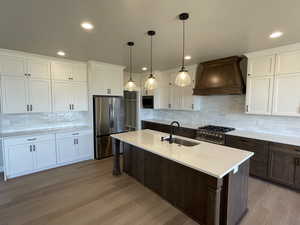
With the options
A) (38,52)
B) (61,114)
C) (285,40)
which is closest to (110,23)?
(38,52)

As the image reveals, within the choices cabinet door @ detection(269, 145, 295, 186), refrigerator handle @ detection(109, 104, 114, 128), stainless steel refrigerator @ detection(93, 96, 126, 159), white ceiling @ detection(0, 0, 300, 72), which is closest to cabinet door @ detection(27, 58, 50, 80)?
white ceiling @ detection(0, 0, 300, 72)

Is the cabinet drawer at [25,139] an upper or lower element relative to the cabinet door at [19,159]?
upper

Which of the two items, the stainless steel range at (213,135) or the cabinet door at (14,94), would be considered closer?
the cabinet door at (14,94)

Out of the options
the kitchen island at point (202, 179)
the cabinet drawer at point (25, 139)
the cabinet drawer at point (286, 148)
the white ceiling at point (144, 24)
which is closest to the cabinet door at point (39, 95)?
the cabinet drawer at point (25, 139)

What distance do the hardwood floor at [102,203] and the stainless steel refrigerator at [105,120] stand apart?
1.13 m

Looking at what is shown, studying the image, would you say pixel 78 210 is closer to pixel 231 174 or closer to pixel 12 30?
pixel 231 174

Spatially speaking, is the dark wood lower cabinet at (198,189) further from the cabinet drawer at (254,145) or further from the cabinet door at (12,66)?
the cabinet door at (12,66)

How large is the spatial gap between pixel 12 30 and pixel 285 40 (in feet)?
14.4

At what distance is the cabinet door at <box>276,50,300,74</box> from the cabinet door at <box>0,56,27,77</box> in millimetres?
5280

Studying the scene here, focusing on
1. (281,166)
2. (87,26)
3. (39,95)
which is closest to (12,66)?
(39,95)

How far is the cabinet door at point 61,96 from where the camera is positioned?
3.76 m

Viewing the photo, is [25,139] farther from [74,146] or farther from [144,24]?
[144,24]

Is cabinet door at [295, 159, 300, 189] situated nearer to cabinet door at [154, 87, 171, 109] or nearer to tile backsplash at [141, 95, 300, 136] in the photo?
tile backsplash at [141, 95, 300, 136]

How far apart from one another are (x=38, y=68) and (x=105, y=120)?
1.99m
